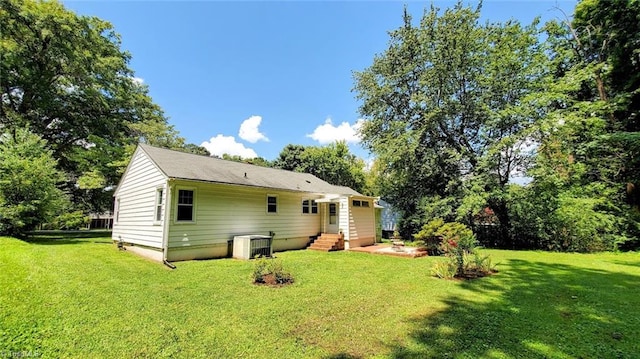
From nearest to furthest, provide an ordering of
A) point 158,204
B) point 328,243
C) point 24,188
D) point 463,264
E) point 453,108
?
point 463,264 → point 158,204 → point 24,188 → point 328,243 → point 453,108

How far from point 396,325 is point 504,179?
1463 centimetres

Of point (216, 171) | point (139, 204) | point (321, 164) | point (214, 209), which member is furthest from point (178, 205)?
point (321, 164)

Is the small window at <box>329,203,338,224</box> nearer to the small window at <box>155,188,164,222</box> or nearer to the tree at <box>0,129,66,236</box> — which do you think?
the small window at <box>155,188,164,222</box>

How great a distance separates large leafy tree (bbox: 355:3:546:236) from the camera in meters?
14.6

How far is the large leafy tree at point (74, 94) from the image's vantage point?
56.3 ft

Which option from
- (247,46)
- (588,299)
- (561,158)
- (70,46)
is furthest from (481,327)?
(70,46)

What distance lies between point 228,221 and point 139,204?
3.86 meters

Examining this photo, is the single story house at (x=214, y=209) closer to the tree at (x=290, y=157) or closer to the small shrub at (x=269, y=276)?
the small shrub at (x=269, y=276)

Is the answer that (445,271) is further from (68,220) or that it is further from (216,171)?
(68,220)

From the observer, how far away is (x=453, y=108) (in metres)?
16.0

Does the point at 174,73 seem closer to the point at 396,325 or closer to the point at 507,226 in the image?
the point at 396,325

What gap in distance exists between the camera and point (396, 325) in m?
4.23

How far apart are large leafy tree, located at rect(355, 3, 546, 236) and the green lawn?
7932 millimetres

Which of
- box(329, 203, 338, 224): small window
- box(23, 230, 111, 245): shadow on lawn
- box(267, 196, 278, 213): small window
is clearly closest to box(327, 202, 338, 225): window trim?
box(329, 203, 338, 224): small window
